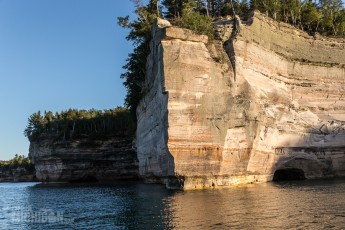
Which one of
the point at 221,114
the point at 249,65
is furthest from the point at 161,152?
the point at 249,65

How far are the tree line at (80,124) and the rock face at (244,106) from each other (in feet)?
89.5

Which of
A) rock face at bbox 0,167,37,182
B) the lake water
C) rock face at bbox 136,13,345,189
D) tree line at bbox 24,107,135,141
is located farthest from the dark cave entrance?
rock face at bbox 0,167,37,182

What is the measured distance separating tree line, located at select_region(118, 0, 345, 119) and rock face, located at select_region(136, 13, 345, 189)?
5469mm

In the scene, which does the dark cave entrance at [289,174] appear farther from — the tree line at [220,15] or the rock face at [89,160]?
the rock face at [89,160]

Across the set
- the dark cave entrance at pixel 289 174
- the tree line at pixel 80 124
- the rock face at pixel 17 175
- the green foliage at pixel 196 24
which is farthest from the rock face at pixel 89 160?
the rock face at pixel 17 175

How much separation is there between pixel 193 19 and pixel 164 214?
1939cm

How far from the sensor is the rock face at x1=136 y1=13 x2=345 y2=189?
27656mm

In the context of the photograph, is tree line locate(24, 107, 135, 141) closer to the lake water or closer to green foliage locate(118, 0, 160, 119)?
green foliage locate(118, 0, 160, 119)

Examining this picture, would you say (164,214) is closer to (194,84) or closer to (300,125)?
(194,84)

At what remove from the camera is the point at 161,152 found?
32.5 metres

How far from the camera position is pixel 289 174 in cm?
4038

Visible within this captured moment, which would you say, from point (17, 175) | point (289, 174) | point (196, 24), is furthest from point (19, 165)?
point (196, 24)

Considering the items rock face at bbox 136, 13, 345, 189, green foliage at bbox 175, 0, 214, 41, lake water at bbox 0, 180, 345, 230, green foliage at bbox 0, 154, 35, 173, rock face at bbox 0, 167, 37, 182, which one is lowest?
rock face at bbox 0, 167, 37, 182

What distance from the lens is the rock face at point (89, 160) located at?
6675cm
